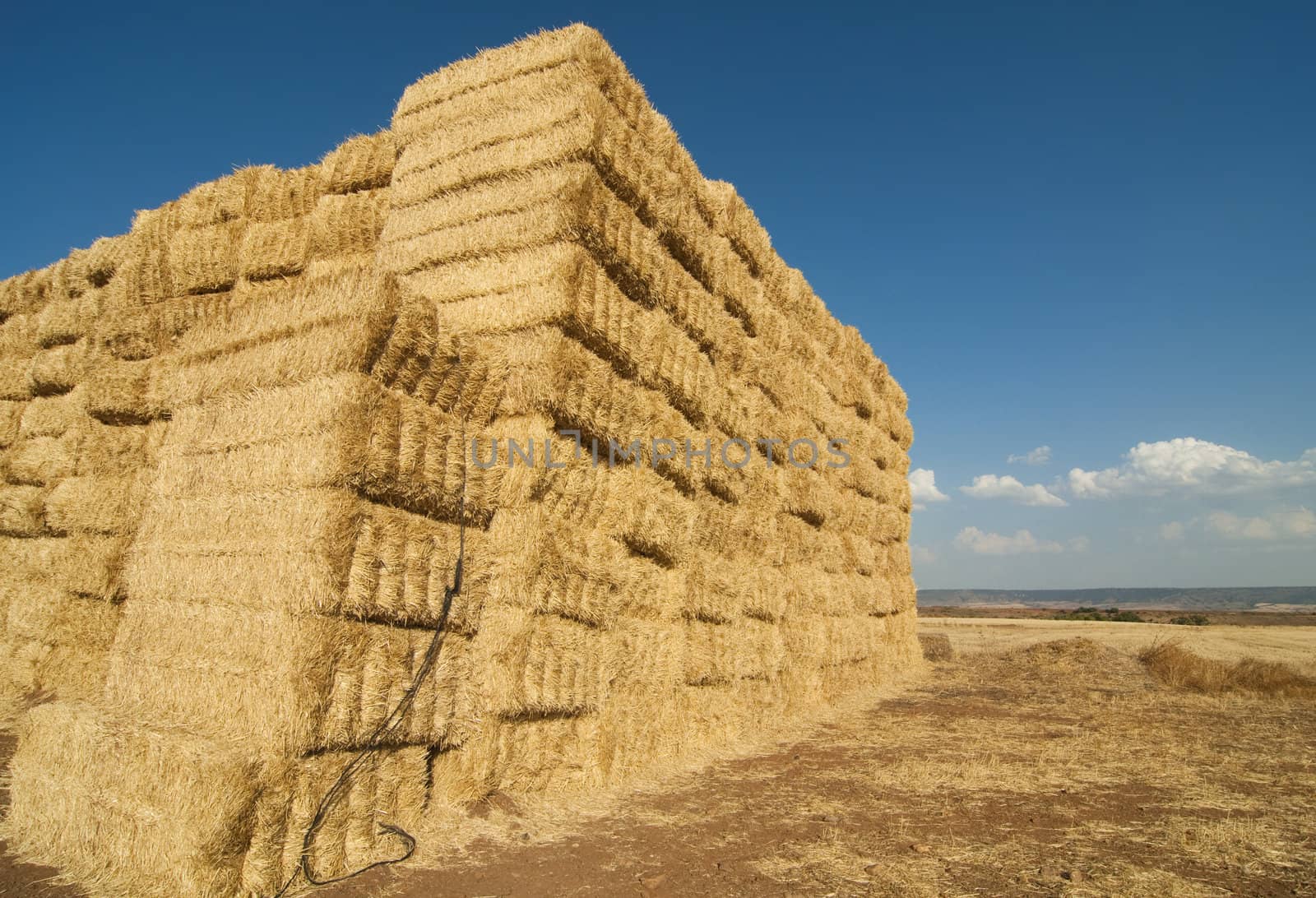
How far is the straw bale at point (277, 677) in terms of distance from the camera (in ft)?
14.0

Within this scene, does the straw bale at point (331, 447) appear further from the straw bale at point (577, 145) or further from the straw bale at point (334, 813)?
the straw bale at point (577, 145)

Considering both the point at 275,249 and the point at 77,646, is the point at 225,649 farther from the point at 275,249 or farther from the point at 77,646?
the point at 275,249

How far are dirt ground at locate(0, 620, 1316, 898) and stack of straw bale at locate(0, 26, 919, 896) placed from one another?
24.2 inches

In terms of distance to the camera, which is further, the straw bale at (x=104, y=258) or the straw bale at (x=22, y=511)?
the straw bale at (x=104, y=258)

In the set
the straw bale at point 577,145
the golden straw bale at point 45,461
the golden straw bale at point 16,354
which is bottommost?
the golden straw bale at point 45,461

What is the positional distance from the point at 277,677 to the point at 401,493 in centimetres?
130

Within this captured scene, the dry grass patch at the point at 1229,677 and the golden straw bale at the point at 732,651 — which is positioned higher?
the golden straw bale at the point at 732,651

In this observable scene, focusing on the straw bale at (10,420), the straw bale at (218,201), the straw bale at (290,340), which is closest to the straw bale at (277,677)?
the straw bale at (290,340)

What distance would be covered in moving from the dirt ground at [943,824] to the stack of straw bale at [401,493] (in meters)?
0.62

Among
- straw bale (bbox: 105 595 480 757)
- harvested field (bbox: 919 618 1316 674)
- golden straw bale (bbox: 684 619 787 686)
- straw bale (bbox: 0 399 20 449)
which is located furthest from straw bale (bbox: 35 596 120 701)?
harvested field (bbox: 919 618 1316 674)

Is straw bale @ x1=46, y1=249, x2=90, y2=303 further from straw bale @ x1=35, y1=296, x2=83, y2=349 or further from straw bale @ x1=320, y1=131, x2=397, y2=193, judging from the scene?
straw bale @ x1=320, y1=131, x2=397, y2=193

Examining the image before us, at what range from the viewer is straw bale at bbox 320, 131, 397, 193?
27.3 ft

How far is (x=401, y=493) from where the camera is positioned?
501cm

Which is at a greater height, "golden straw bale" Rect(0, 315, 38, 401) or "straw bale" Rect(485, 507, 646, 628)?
"golden straw bale" Rect(0, 315, 38, 401)
